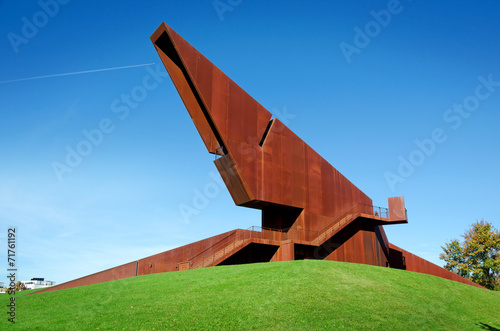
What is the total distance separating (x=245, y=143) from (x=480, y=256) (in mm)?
36788

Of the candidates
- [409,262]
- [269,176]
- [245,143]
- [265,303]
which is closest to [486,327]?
[265,303]

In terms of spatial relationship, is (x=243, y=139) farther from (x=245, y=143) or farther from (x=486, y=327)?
(x=486, y=327)

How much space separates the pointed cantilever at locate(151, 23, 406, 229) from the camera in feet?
85.4

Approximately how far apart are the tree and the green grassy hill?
91.1 feet

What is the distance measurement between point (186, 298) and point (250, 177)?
12.4 meters

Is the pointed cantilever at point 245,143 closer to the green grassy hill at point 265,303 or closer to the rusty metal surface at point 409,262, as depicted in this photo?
the green grassy hill at point 265,303

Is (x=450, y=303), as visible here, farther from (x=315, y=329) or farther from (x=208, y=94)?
(x=208, y=94)

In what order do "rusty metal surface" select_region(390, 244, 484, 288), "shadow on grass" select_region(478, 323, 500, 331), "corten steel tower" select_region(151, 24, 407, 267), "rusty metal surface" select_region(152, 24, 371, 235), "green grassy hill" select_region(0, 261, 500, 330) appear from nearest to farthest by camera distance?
"green grassy hill" select_region(0, 261, 500, 330)
"shadow on grass" select_region(478, 323, 500, 331)
"rusty metal surface" select_region(152, 24, 371, 235)
"corten steel tower" select_region(151, 24, 407, 267)
"rusty metal surface" select_region(390, 244, 484, 288)

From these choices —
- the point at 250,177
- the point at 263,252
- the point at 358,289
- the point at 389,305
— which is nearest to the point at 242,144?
the point at 250,177

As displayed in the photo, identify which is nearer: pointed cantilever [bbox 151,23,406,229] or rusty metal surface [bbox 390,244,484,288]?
pointed cantilever [bbox 151,23,406,229]

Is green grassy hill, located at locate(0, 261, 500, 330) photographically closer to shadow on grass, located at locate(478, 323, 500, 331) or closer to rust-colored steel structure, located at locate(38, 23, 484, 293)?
shadow on grass, located at locate(478, 323, 500, 331)

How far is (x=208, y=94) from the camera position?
85.0 ft

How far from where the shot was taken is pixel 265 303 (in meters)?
15.2

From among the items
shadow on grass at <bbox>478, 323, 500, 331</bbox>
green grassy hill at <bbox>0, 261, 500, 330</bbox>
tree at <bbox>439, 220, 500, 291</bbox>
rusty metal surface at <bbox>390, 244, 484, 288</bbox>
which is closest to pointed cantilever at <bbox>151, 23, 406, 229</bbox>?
green grassy hill at <bbox>0, 261, 500, 330</bbox>
